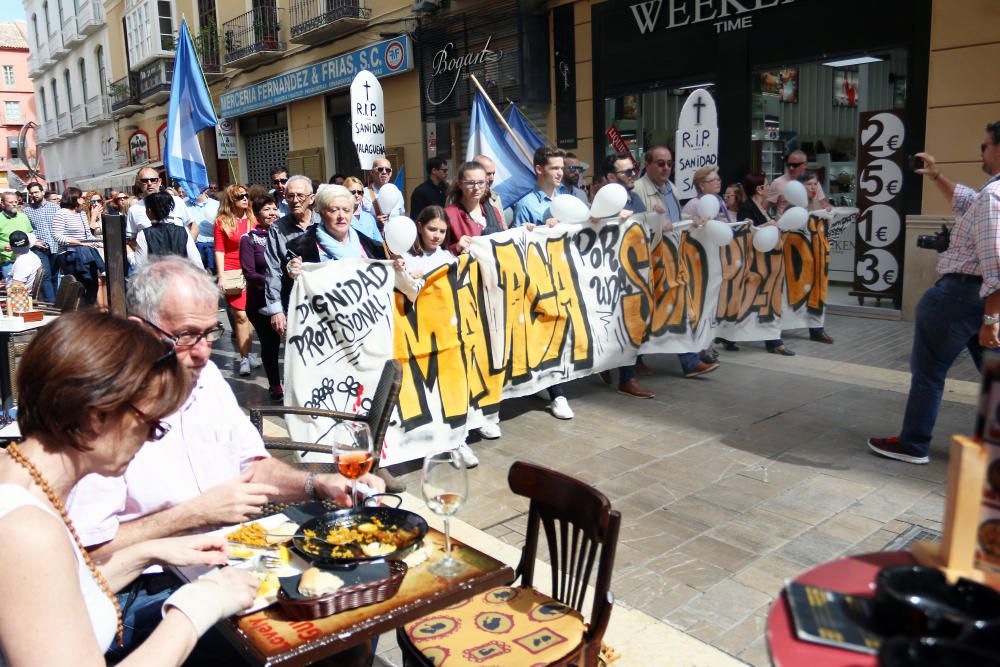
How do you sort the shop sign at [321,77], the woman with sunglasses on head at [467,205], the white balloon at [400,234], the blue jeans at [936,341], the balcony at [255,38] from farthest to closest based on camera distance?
the balcony at [255,38]
the shop sign at [321,77]
the woman with sunglasses on head at [467,205]
the white balloon at [400,234]
the blue jeans at [936,341]

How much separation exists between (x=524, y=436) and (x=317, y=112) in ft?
52.8

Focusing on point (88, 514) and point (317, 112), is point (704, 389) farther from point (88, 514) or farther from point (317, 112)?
point (317, 112)

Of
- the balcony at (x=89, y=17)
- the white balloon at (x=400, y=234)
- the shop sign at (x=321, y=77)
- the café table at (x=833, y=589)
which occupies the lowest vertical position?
the café table at (x=833, y=589)

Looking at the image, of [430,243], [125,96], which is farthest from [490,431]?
[125,96]

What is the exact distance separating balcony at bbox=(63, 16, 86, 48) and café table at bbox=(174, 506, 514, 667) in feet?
145

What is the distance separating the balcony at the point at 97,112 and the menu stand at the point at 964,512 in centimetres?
4034

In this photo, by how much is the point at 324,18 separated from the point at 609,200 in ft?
48.3

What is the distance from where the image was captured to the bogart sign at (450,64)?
567 inches

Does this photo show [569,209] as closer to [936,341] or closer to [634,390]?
[634,390]

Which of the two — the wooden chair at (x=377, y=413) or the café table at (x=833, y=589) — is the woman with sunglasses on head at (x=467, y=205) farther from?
the café table at (x=833, y=589)

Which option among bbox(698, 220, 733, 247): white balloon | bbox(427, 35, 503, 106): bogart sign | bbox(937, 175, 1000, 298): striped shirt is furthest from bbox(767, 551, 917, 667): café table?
bbox(427, 35, 503, 106): bogart sign

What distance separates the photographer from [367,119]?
876 cm

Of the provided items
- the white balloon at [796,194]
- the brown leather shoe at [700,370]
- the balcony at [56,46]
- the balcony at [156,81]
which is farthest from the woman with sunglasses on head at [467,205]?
the balcony at [56,46]

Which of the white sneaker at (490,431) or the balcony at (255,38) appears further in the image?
the balcony at (255,38)
